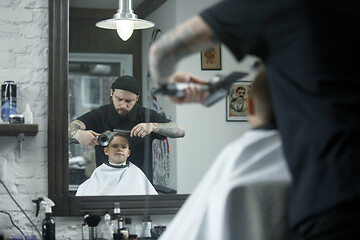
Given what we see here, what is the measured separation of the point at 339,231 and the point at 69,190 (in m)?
2.04

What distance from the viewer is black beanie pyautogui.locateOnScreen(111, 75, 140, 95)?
302 cm

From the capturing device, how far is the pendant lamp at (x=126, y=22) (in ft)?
9.95

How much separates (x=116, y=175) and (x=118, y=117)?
33cm

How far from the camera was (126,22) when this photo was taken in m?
3.04

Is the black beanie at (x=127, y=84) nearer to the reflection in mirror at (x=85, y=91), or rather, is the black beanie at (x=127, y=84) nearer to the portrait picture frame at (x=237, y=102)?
the reflection in mirror at (x=85, y=91)

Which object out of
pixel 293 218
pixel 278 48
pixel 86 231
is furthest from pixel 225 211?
pixel 86 231

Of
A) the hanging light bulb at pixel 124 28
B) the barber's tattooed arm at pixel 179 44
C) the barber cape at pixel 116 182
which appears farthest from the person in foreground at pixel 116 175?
the barber's tattooed arm at pixel 179 44

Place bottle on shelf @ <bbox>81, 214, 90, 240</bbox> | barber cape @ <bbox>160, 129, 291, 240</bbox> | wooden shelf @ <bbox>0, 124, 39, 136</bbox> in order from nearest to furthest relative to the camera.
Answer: barber cape @ <bbox>160, 129, 291, 240</bbox>
wooden shelf @ <bbox>0, 124, 39, 136</bbox>
bottle on shelf @ <bbox>81, 214, 90, 240</bbox>

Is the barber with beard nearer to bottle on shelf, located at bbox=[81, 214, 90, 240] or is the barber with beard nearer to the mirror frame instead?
the mirror frame

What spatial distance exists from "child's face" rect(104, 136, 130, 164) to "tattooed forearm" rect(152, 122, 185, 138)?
0.21m

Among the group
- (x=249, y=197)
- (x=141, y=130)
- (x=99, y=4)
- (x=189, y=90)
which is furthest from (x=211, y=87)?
(x=99, y=4)

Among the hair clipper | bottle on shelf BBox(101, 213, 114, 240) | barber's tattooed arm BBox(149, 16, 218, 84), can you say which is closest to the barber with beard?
bottle on shelf BBox(101, 213, 114, 240)

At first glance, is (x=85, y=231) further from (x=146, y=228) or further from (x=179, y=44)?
(x=179, y=44)

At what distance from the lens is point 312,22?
117 cm
